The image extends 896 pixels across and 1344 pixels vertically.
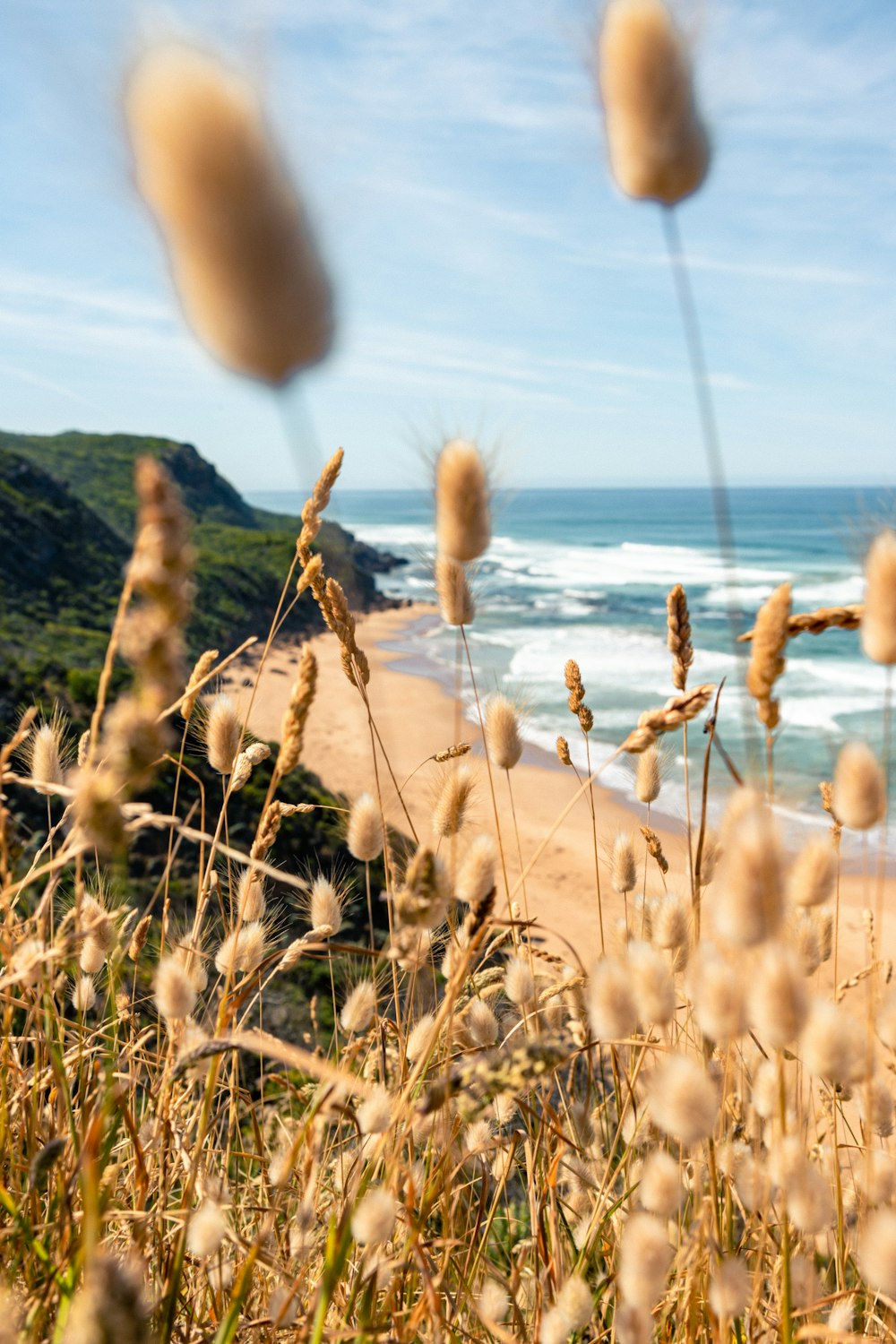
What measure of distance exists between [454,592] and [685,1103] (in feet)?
3.46

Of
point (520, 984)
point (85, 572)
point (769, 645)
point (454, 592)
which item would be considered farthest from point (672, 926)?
point (85, 572)

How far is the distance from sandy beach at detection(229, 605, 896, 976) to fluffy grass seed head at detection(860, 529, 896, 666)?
91 cm

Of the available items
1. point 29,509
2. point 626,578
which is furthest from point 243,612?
point 626,578

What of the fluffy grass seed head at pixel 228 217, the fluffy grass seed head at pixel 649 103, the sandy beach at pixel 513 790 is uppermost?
the fluffy grass seed head at pixel 649 103

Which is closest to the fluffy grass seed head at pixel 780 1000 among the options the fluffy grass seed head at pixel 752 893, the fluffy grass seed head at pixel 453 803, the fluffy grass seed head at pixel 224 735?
the fluffy grass seed head at pixel 752 893

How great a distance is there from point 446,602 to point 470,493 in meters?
0.53

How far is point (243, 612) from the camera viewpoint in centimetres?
2630

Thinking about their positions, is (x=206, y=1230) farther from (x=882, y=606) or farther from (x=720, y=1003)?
(x=882, y=606)

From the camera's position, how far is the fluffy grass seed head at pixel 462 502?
1.27 meters

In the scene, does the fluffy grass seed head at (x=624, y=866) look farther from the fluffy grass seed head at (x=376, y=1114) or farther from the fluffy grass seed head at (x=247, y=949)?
the fluffy grass seed head at (x=376, y=1114)

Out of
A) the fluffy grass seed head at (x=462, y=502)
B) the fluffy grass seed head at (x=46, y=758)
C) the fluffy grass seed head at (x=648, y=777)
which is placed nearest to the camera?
the fluffy grass seed head at (x=462, y=502)

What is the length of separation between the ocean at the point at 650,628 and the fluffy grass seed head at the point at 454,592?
59mm

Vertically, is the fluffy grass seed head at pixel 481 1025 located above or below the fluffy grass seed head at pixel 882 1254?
below

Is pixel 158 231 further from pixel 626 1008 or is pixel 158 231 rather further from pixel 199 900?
pixel 199 900
